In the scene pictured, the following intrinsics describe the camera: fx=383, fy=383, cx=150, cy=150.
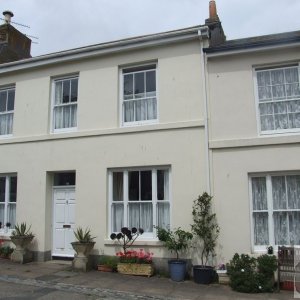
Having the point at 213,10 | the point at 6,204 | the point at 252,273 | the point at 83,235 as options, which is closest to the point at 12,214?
the point at 6,204

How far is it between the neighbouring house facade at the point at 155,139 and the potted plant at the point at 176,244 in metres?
0.35

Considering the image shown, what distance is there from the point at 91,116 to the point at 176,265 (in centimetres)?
516

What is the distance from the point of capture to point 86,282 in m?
9.34

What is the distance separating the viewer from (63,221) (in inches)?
477

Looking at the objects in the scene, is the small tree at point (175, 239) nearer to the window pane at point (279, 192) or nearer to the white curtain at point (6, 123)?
the window pane at point (279, 192)

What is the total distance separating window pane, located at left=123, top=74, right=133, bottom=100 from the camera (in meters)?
11.7

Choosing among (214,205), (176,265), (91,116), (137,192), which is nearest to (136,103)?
(91,116)

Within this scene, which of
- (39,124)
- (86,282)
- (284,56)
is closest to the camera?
(86,282)

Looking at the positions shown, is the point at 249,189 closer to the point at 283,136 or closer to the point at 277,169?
the point at 277,169

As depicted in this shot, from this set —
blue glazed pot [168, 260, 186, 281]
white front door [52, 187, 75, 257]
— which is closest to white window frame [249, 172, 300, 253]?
blue glazed pot [168, 260, 186, 281]

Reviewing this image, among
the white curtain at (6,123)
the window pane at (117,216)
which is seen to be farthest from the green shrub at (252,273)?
the white curtain at (6,123)

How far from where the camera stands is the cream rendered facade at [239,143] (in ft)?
31.8

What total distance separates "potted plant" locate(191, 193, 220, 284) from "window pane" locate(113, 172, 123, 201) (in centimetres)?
239

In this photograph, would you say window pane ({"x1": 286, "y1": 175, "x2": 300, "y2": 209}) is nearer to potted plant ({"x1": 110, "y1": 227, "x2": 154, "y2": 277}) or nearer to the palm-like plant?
potted plant ({"x1": 110, "y1": 227, "x2": 154, "y2": 277})
